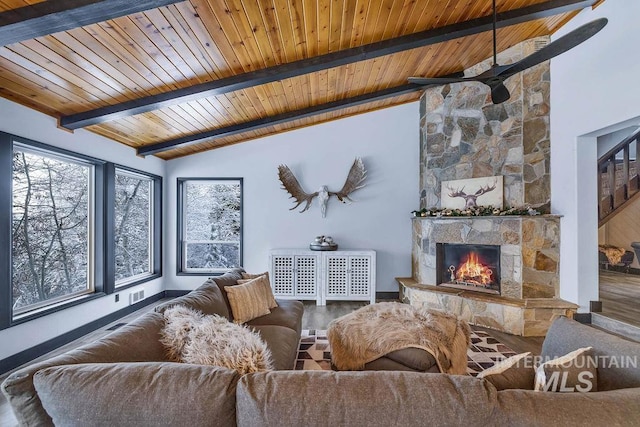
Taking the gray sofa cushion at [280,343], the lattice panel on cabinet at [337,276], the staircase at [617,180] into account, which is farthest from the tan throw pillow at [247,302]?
the staircase at [617,180]

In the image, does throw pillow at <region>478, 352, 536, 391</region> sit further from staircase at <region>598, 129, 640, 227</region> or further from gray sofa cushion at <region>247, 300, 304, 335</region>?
staircase at <region>598, 129, 640, 227</region>

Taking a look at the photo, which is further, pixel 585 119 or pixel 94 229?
pixel 94 229

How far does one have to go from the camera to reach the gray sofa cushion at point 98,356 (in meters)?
0.98

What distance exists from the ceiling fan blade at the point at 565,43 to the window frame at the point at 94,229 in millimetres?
4239

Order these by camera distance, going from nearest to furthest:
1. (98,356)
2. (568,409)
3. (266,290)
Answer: (568,409)
(98,356)
(266,290)

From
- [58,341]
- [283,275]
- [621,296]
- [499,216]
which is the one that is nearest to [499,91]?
[499,216]

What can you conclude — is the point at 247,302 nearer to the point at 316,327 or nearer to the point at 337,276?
the point at 316,327

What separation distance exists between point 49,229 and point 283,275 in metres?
2.81

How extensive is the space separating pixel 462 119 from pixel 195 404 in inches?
173

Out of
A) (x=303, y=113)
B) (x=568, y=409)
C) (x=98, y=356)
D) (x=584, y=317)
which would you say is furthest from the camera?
(x=303, y=113)

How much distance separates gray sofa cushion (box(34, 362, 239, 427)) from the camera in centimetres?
89

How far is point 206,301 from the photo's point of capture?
7.33ft

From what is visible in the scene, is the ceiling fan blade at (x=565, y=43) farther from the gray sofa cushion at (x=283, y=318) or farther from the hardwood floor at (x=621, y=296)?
the hardwood floor at (x=621, y=296)

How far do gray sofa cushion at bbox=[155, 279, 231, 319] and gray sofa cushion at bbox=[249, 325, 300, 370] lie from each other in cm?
35
